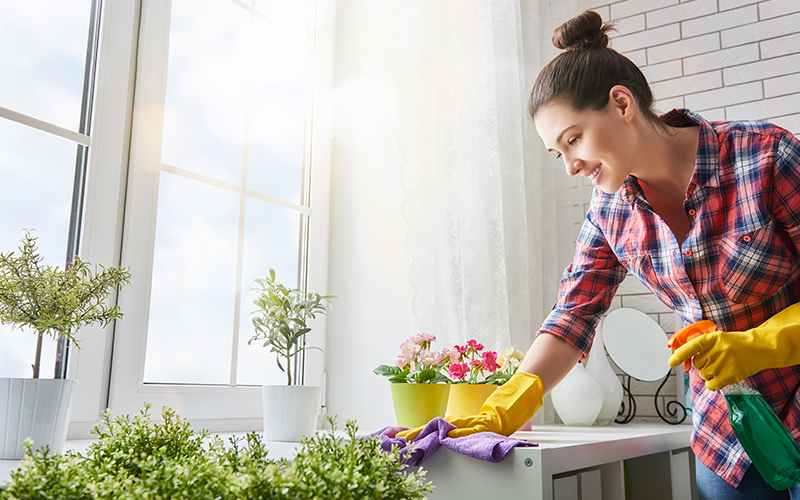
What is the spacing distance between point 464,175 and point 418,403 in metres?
0.80

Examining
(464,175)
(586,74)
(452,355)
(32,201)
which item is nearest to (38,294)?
(32,201)

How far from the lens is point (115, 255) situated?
1.40 meters

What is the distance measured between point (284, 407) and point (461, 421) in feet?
1.25

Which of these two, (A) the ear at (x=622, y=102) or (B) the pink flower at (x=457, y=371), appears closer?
(A) the ear at (x=622, y=102)

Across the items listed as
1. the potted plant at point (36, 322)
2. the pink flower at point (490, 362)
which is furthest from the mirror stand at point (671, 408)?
the potted plant at point (36, 322)

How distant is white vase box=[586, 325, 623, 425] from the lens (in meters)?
1.88

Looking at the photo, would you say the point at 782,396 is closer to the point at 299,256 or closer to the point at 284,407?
the point at 284,407

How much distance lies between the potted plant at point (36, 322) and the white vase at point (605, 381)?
4.62 ft

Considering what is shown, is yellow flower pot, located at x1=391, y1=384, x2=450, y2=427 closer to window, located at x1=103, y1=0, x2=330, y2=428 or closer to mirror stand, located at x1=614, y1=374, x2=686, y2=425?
window, located at x1=103, y1=0, x2=330, y2=428

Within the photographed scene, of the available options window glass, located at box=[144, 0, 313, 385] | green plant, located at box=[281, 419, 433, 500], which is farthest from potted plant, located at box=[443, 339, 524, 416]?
green plant, located at box=[281, 419, 433, 500]

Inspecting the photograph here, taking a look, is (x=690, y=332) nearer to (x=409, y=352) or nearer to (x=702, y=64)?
(x=409, y=352)

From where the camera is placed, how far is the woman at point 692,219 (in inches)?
43.9

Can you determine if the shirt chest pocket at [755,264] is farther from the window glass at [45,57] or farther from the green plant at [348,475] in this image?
the window glass at [45,57]

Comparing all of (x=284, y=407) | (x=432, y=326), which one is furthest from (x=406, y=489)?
(x=432, y=326)
